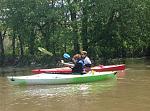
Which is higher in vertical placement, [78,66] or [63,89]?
[78,66]

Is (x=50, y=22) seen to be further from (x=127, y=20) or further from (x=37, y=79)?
(x=37, y=79)

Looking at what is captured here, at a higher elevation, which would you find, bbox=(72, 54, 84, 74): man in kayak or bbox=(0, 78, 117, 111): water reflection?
bbox=(72, 54, 84, 74): man in kayak

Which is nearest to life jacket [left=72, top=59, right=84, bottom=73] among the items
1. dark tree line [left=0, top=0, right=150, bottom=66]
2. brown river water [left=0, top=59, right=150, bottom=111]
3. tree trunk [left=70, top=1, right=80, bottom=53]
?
brown river water [left=0, top=59, right=150, bottom=111]

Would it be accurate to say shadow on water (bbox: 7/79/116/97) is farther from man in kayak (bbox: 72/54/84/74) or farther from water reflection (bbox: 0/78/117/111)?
man in kayak (bbox: 72/54/84/74)

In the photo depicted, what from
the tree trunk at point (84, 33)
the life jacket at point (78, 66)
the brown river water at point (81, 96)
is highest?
the tree trunk at point (84, 33)

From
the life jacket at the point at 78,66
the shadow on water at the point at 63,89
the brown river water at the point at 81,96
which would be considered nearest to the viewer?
the brown river water at the point at 81,96

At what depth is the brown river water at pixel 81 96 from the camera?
40.4ft

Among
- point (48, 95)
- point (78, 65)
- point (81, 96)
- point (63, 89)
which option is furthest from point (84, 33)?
point (81, 96)

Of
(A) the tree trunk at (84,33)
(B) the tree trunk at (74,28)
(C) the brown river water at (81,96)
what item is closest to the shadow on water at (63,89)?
(C) the brown river water at (81,96)

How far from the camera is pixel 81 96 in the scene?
572 inches

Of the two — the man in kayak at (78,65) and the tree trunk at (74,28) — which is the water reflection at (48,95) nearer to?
the man in kayak at (78,65)

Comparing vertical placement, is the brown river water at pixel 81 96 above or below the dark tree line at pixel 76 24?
below

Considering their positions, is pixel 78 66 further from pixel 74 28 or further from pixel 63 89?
pixel 74 28

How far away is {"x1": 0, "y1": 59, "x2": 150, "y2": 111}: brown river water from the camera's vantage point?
12305 millimetres
